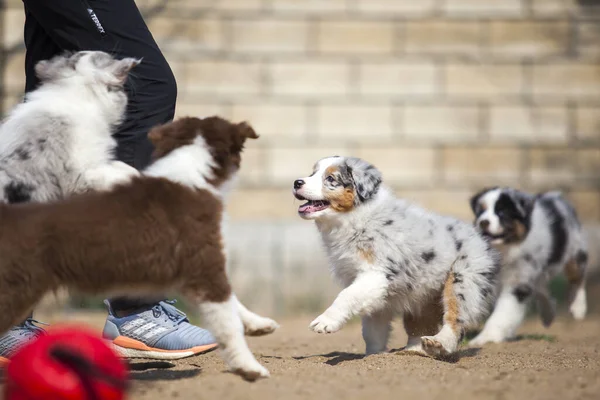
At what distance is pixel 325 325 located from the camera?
4789 mm

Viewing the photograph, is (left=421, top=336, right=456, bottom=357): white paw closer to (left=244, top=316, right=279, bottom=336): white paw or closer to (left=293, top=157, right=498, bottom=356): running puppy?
(left=293, top=157, right=498, bottom=356): running puppy

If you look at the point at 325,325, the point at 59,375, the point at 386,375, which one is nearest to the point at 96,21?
the point at 325,325

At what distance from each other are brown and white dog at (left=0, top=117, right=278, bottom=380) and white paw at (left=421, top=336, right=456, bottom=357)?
1303mm

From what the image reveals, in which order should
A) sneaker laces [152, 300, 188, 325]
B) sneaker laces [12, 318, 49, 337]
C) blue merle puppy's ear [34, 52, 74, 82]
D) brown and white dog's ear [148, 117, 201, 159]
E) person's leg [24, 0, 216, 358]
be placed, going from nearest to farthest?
brown and white dog's ear [148, 117, 201, 159] < blue merle puppy's ear [34, 52, 74, 82] < person's leg [24, 0, 216, 358] < sneaker laces [12, 318, 49, 337] < sneaker laces [152, 300, 188, 325]

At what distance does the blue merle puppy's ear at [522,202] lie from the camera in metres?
7.03

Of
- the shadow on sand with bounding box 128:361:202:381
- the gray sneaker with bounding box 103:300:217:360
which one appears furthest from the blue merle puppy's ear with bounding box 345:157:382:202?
the shadow on sand with bounding box 128:361:202:381

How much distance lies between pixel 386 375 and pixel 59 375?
1783 millimetres

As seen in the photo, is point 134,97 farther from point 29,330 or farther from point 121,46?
point 29,330

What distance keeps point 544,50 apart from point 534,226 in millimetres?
3180

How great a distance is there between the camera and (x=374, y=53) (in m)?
9.62

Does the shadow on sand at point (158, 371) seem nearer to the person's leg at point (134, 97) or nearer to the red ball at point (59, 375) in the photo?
the person's leg at point (134, 97)

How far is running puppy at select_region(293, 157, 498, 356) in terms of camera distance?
5086 millimetres

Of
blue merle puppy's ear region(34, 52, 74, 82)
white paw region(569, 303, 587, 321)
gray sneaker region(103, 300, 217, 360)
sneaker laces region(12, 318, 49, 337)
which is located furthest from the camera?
white paw region(569, 303, 587, 321)

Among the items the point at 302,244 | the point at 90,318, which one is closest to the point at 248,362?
the point at 90,318
